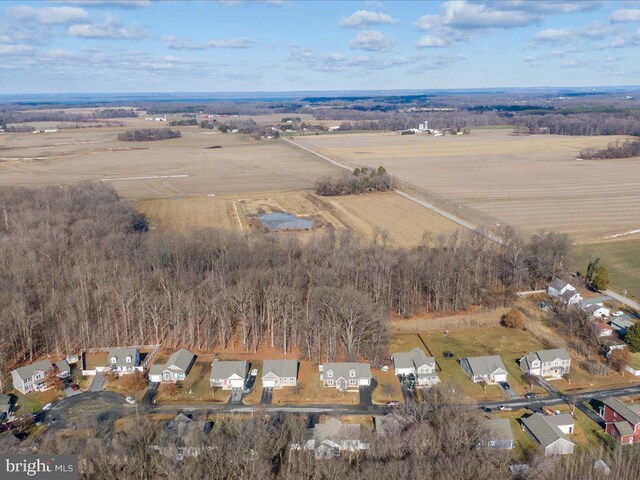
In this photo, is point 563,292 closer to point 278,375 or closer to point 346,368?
point 346,368

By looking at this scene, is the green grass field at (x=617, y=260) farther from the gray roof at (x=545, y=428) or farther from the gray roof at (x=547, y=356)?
the gray roof at (x=545, y=428)

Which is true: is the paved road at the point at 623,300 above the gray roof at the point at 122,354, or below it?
below

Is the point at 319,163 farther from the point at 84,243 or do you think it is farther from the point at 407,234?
the point at 84,243

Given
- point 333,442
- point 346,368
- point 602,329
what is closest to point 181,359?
point 346,368

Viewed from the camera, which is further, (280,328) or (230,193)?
(230,193)

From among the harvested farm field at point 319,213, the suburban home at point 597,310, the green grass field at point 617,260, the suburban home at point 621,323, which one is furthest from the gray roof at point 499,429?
the harvested farm field at point 319,213

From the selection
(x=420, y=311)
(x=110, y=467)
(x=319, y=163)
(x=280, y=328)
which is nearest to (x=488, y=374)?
(x=420, y=311)
